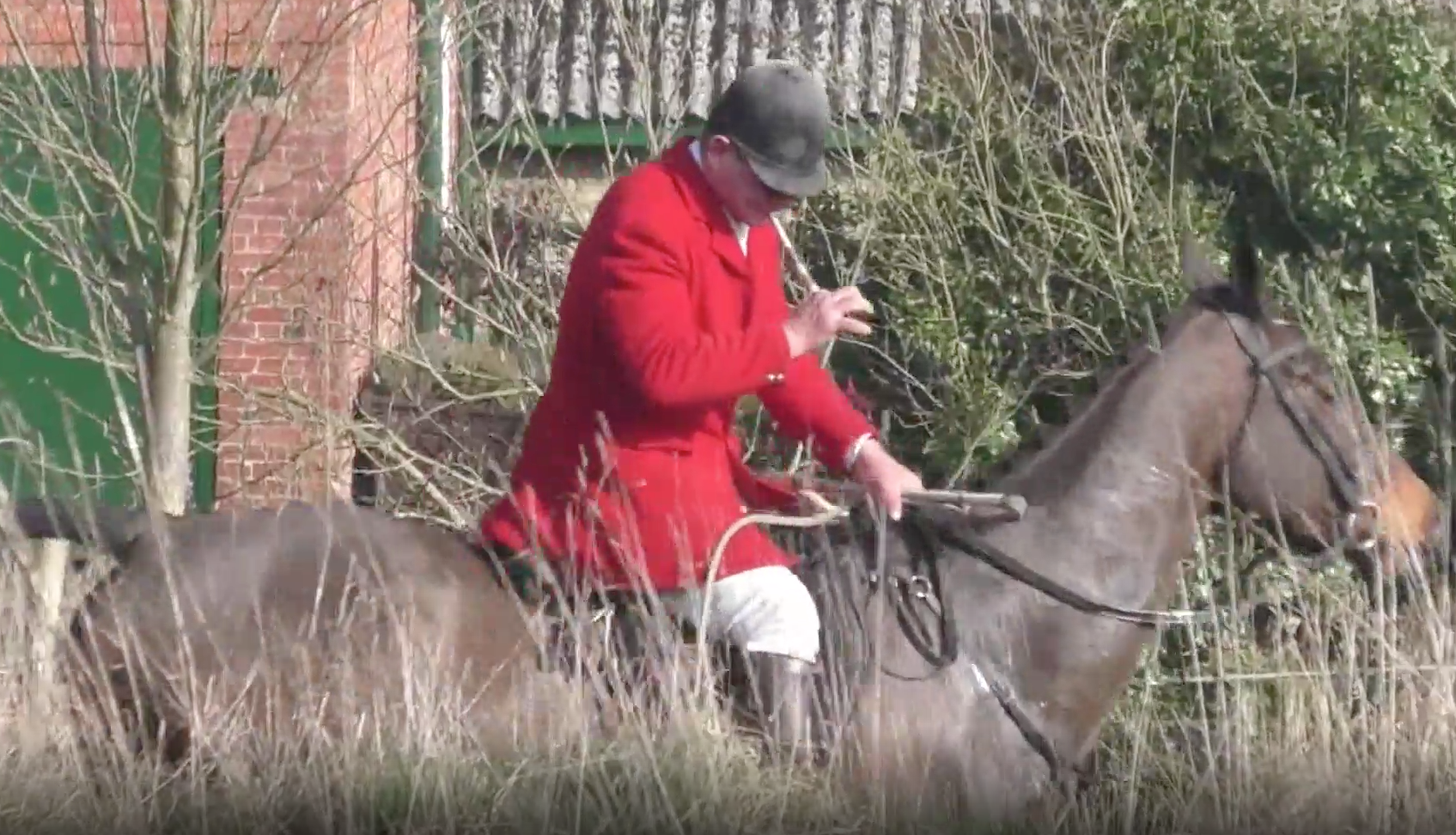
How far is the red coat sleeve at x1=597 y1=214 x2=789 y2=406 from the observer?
4.51m

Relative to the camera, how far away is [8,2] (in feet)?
27.6

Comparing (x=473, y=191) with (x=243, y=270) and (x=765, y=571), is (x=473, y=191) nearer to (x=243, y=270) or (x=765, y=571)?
(x=243, y=270)

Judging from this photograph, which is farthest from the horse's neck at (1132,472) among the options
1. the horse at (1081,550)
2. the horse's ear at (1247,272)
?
the horse's ear at (1247,272)

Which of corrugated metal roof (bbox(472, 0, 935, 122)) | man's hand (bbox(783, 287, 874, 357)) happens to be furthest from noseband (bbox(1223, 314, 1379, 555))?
corrugated metal roof (bbox(472, 0, 935, 122))

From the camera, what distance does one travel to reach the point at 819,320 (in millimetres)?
4641

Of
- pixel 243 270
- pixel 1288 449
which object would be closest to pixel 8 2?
pixel 243 270

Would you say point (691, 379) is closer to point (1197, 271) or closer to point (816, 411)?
point (816, 411)

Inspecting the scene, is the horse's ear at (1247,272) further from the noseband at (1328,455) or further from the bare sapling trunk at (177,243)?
the bare sapling trunk at (177,243)

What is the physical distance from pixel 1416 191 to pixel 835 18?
3502mm

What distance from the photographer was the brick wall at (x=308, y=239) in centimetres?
850

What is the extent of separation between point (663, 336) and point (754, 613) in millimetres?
717

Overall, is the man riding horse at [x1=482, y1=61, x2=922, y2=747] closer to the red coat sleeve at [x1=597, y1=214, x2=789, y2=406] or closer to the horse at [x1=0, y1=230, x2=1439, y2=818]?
the red coat sleeve at [x1=597, y1=214, x2=789, y2=406]

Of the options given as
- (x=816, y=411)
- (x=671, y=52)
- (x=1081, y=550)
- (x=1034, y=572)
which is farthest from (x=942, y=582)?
(x=671, y=52)

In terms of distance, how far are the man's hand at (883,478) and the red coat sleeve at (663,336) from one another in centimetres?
50
